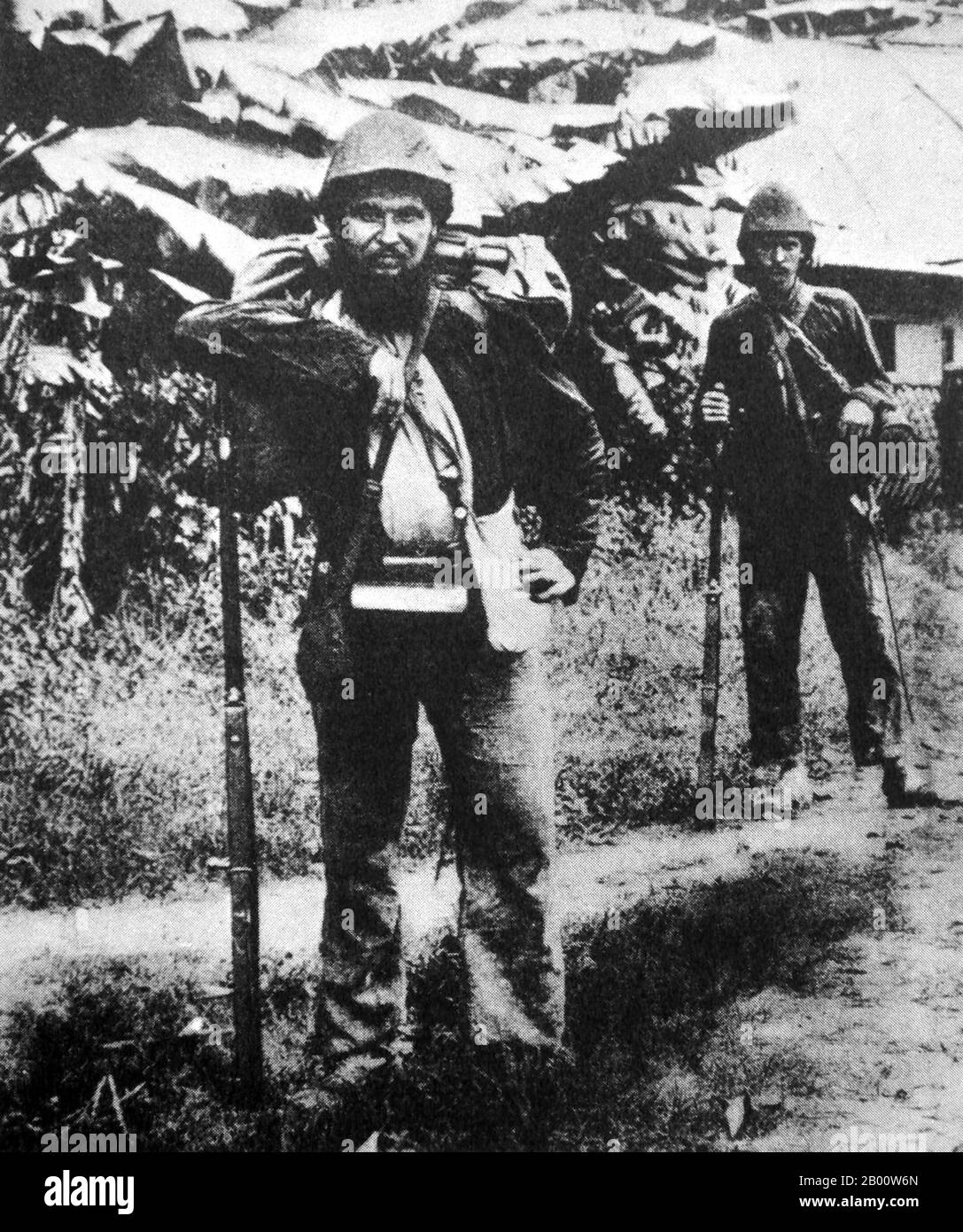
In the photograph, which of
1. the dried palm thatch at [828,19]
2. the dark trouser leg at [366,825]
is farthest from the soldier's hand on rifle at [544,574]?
the dried palm thatch at [828,19]

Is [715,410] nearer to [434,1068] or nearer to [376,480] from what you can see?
[376,480]

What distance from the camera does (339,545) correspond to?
3.46m

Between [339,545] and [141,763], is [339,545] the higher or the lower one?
the higher one

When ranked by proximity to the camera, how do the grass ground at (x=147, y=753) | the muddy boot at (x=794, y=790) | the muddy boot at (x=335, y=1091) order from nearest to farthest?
the muddy boot at (x=335, y=1091) → the grass ground at (x=147, y=753) → the muddy boot at (x=794, y=790)

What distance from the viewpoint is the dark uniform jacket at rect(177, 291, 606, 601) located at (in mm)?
3414

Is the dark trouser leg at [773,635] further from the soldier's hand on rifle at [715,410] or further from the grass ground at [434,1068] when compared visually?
the grass ground at [434,1068]

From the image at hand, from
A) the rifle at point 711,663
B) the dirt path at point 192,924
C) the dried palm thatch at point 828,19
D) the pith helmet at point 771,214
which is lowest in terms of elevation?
the dirt path at point 192,924

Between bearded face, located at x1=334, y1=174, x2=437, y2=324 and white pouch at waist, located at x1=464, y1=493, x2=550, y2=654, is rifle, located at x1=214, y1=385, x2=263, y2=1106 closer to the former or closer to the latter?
bearded face, located at x1=334, y1=174, x2=437, y2=324

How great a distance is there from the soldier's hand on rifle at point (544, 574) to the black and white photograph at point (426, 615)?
1cm

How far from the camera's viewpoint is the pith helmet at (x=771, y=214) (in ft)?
12.5
